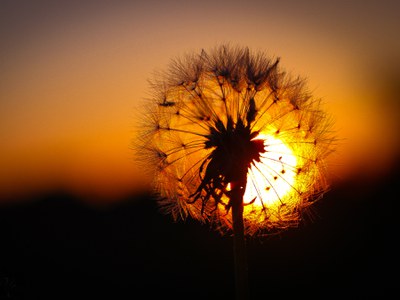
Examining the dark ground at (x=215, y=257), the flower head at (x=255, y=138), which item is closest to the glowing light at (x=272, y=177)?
the flower head at (x=255, y=138)

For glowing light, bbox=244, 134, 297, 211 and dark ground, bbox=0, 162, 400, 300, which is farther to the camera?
dark ground, bbox=0, 162, 400, 300

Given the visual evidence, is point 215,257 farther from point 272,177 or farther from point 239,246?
point 239,246

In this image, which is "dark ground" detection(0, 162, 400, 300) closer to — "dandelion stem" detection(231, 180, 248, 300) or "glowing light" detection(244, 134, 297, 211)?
"glowing light" detection(244, 134, 297, 211)

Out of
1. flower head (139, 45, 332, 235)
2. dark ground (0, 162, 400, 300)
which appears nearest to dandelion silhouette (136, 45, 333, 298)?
flower head (139, 45, 332, 235)

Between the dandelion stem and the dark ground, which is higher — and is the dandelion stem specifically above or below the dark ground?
below

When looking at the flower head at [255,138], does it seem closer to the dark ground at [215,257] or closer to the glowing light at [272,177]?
the glowing light at [272,177]

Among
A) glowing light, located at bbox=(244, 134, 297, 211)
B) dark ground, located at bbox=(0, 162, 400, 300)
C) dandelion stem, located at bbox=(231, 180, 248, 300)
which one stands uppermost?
dark ground, located at bbox=(0, 162, 400, 300)
